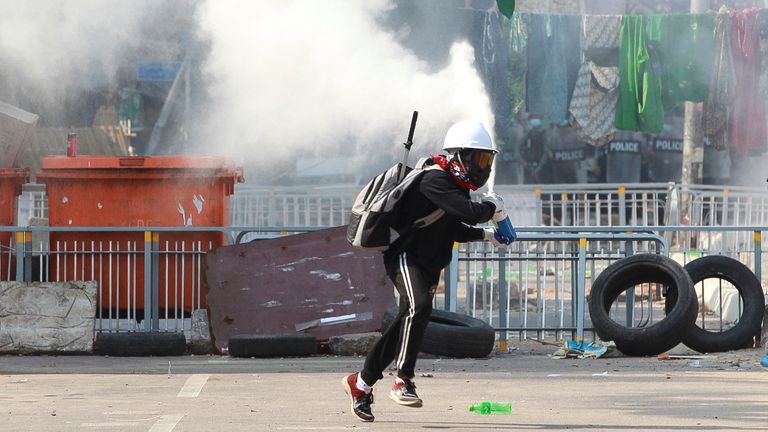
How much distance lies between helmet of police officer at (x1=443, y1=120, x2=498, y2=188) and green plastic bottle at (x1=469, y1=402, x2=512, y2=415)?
122 centimetres

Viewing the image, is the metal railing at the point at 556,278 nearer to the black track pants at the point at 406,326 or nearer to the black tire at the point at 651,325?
the black tire at the point at 651,325

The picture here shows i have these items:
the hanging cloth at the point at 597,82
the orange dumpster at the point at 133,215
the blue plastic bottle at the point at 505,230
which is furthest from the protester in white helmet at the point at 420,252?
the hanging cloth at the point at 597,82

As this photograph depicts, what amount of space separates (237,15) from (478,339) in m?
6.29

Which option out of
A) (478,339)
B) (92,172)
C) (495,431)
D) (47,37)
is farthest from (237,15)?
(495,431)

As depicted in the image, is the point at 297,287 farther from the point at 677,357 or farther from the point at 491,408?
the point at 491,408

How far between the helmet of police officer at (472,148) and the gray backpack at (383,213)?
14 centimetres

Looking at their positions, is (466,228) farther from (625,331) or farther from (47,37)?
(47,37)

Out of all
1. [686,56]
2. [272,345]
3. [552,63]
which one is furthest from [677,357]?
[686,56]

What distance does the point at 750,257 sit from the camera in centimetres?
1430

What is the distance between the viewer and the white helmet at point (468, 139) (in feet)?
25.7

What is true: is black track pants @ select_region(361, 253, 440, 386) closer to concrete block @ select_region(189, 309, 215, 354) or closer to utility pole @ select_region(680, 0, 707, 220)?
concrete block @ select_region(189, 309, 215, 354)

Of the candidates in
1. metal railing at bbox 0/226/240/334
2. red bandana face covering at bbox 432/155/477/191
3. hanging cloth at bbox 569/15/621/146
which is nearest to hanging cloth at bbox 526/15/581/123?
hanging cloth at bbox 569/15/621/146

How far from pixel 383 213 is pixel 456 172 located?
456 mm

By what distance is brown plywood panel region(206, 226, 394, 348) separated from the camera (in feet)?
40.4
